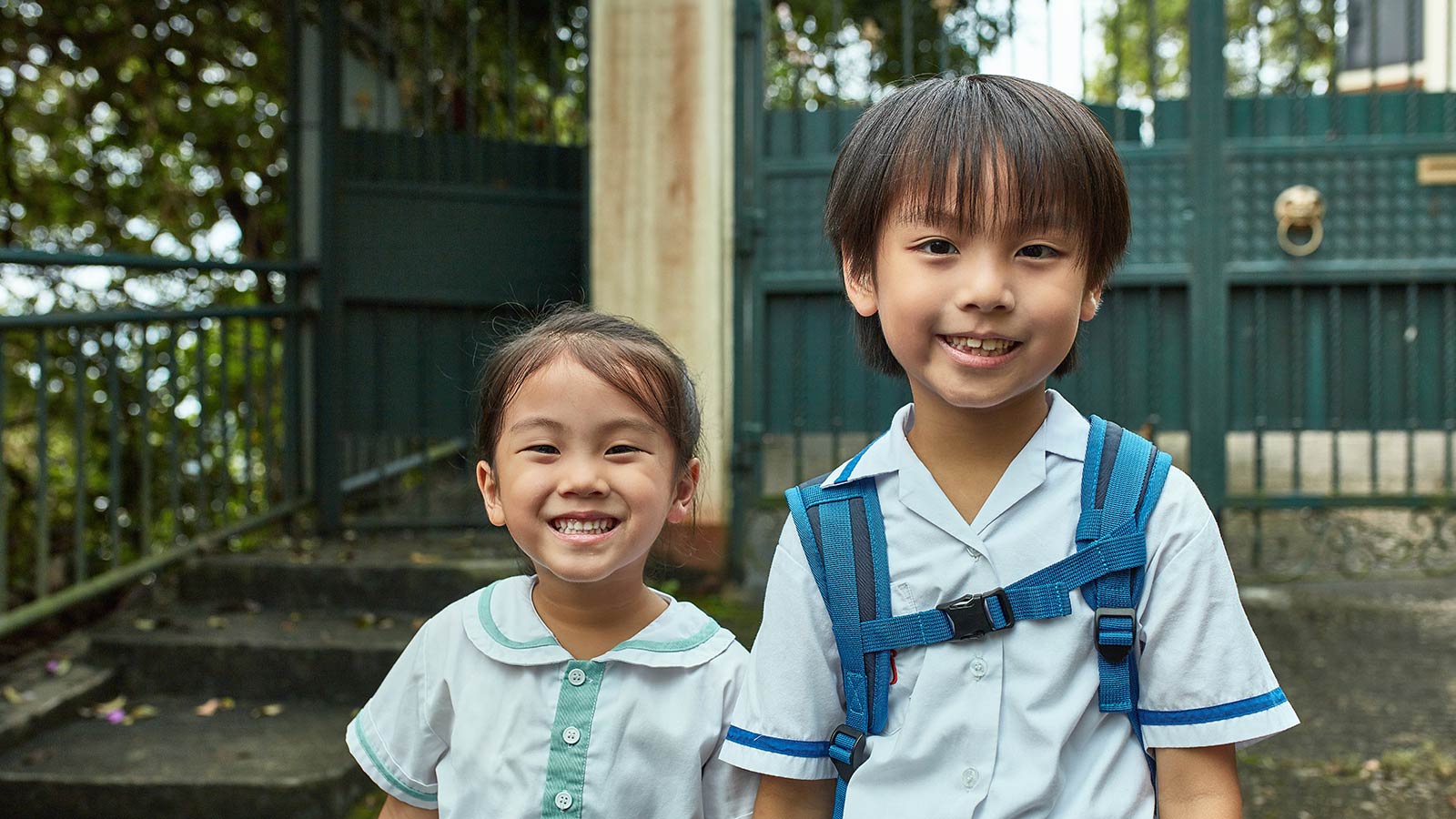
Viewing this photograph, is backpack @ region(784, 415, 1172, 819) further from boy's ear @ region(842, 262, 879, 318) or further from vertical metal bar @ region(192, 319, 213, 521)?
vertical metal bar @ region(192, 319, 213, 521)

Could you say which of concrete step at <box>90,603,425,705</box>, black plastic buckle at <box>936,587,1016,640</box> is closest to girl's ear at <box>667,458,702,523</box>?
black plastic buckle at <box>936,587,1016,640</box>

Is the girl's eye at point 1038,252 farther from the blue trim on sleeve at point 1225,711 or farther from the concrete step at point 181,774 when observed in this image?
the concrete step at point 181,774

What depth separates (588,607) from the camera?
5.72 ft

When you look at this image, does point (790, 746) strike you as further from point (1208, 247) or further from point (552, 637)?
point (1208, 247)

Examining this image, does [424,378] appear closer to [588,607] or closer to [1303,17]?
[1303,17]

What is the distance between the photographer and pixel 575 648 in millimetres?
1730

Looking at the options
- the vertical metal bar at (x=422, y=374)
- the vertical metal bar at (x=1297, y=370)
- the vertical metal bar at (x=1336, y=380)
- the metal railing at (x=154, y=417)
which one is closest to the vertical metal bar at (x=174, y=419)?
the metal railing at (x=154, y=417)

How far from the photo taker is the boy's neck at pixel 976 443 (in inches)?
61.3

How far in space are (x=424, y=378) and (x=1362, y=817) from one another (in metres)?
3.45

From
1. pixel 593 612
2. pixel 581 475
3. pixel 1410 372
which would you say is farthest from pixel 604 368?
pixel 1410 372

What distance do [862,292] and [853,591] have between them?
336mm

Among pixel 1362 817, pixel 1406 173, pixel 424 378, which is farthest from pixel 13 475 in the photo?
pixel 1406 173

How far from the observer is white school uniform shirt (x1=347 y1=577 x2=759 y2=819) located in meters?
1.66

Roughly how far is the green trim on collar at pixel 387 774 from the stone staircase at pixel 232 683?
1.74m
